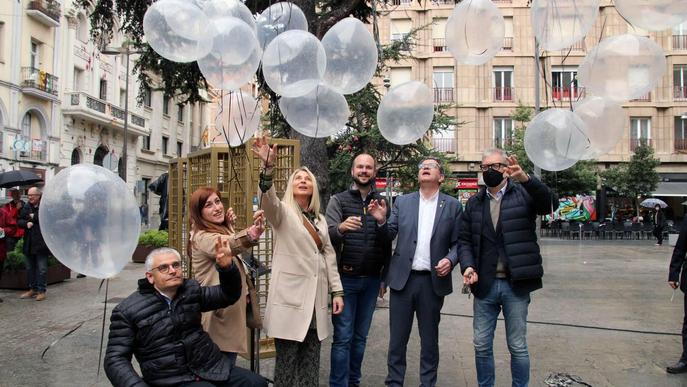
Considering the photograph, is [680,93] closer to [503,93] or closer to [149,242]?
[503,93]

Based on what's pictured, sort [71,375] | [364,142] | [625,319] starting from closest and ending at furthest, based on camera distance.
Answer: [71,375] < [625,319] < [364,142]

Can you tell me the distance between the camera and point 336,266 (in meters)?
3.74

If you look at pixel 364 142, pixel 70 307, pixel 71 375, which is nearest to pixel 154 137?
pixel 364 142

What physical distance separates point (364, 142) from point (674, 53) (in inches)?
1019

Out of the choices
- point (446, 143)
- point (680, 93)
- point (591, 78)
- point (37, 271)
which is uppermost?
point (680, 93)

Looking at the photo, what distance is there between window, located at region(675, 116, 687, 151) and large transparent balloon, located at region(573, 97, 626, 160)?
101 ft

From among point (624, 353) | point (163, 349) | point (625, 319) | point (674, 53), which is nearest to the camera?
point (163, 349)

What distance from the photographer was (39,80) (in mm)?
24969

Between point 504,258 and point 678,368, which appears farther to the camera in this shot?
point 678,368

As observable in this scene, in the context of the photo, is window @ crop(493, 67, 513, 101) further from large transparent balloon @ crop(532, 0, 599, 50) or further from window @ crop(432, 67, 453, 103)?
large transparent balloon @ crop(532, 0, 599, 50)

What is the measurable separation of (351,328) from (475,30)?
269 cm

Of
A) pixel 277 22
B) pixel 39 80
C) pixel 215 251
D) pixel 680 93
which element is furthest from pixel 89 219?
pixel 680 93

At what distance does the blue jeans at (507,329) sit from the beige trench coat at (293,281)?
1.21 m

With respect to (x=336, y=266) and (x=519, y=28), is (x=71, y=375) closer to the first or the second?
(x=336, y=266)
